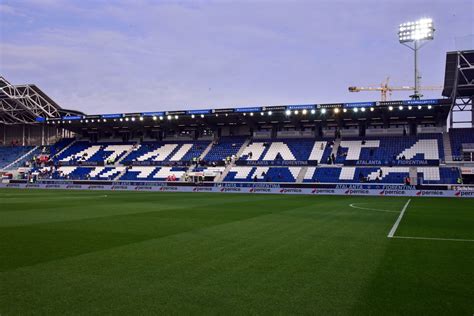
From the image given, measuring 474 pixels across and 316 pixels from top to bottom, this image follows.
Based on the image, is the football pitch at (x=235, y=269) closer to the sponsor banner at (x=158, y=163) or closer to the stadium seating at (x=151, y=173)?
the stadium seating at (x=151, y=173)

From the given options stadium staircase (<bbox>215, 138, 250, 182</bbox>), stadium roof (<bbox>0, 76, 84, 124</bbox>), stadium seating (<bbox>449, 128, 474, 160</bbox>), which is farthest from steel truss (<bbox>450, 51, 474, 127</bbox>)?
stadium roof (<bbox>0, 76, 84, 124</bbox>)

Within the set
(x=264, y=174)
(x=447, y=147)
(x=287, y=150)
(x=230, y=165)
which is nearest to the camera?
(x=447, y=147)

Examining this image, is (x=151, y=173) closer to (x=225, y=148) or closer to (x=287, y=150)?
(x=225, y=148)

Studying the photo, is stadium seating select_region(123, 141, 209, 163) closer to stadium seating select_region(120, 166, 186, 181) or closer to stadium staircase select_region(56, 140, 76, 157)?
stadium seating select_region(120, 166, 186, 181)

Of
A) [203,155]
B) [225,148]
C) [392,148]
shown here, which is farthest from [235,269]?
[225,148]

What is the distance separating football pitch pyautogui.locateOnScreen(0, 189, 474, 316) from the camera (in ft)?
20.3

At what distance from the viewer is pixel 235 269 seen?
28.0 ft

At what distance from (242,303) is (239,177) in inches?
1839

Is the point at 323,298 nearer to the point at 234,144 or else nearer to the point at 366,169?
the point at 366,169

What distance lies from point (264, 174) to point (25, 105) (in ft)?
126

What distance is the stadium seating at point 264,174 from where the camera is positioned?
51.3 metres

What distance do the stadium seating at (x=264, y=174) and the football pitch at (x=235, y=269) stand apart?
35.5 metres

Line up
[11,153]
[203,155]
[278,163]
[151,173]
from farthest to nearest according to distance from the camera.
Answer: [11,153] < [203,155] < [151,173] < [278,163]

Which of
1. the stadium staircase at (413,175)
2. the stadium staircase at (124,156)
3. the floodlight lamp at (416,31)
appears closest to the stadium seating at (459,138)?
the stadium staircase at (413,175)
